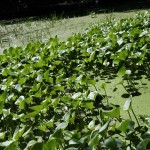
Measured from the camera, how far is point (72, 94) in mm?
2500

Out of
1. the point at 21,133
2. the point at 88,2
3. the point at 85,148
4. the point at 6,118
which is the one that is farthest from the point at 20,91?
the point at 88,2

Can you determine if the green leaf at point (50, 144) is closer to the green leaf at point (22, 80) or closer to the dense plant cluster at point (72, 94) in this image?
the dense plant cluster at point (72, 94)

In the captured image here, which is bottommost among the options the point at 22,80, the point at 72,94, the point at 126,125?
the point at 72,94

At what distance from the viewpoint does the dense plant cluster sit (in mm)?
1452

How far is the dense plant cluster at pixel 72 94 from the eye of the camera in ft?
4.76

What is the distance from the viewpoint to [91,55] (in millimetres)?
2926

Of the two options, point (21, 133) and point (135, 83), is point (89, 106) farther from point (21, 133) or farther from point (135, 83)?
point (135, 83)

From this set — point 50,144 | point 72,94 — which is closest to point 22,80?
point 72,94

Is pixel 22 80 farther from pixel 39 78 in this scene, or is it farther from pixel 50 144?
pixel 50 144

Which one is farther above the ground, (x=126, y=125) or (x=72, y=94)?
(x=126, y=125)

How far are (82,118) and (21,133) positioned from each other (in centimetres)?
46

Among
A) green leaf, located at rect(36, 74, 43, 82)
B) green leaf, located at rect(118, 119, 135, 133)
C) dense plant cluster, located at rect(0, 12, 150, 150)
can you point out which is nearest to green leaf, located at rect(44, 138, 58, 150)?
dense plant cluster, located at rect(0, 12, 150, 150)

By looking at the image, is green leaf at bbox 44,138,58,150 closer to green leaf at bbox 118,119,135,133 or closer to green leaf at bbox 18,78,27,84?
green leaf at bbox 118,119,135,133

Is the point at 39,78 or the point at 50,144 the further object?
the point at 39,78
